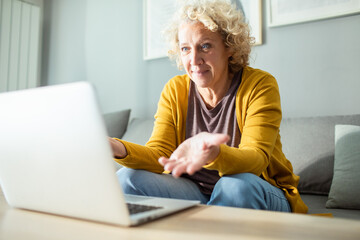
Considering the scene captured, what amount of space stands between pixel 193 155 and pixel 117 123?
1554 mm

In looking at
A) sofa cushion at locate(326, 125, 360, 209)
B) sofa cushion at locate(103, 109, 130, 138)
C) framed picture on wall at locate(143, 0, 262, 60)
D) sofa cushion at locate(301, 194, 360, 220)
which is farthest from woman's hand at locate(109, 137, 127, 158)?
framed picture on wall at locate(143, 0, 262, 60)

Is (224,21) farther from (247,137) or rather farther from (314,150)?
(314,150)

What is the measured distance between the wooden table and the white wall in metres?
1.11

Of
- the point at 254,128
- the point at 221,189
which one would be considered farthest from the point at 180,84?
the point at 221,189

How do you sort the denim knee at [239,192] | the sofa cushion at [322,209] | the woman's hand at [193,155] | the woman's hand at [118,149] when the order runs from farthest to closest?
the sofa cushion at [322,209] → the woman's hand at [118,149] → the denim knee at [239,192] → the woman's hand at [193,155]

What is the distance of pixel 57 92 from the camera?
0.59 m

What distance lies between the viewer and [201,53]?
1226 mm

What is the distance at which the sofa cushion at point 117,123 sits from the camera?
2.17 m

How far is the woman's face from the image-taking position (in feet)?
4.00

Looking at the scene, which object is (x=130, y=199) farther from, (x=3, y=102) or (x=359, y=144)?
(x=359, y=144)

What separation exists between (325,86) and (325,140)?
392mm

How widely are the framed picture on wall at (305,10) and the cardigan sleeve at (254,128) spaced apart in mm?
811

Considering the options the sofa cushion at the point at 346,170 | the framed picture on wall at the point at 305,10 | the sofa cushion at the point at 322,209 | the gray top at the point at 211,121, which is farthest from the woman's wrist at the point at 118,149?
the framed picture on wall at the point at 305,10

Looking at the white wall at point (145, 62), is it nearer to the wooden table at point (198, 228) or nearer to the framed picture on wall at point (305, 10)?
the framed picture on wall at point (305, 10)
